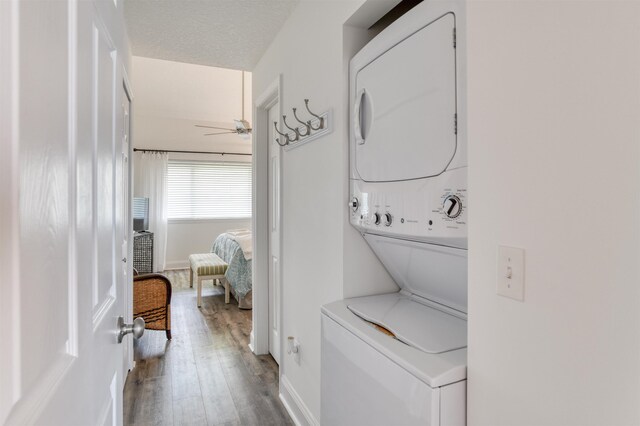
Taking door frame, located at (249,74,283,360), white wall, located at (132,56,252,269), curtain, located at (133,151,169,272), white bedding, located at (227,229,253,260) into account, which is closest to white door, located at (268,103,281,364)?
door frame, located at (249,74,283,360)

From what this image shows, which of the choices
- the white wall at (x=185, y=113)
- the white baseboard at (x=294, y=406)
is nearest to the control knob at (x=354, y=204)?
the white baseboard at (x=294, y=406)

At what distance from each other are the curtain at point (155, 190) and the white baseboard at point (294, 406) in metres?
4.90

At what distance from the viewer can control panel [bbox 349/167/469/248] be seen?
1.00m

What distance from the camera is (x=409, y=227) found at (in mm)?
1181

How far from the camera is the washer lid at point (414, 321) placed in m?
1.07

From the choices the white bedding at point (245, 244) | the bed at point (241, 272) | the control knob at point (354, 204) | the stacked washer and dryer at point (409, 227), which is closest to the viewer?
the stacked washer and dryer at point (409, 227)

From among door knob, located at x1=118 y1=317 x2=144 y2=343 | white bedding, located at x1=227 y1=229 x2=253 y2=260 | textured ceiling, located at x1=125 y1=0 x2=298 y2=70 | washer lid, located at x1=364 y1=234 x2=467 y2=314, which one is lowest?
white bedding, located at x1=227 y1=229 x2=253 y2=260

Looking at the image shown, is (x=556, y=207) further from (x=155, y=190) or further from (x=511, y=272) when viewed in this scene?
(x=155, y=190)

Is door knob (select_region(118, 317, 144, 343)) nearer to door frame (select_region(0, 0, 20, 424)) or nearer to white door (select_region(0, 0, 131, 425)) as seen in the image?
white door (select_region(0, 0, 131, 425))

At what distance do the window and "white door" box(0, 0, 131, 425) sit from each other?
6.35 metres

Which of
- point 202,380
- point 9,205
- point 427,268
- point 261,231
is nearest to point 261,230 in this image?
point 261,231

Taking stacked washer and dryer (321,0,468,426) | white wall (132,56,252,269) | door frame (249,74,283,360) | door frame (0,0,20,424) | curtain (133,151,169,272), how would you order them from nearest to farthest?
door frame (0,0,20,424) → stacked washer and dryer (321,0,468,426) → door frame (249,74,283,360) → white wall (132,56,252,269) → curtain (133,151,169,272)

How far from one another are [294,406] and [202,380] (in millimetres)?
802

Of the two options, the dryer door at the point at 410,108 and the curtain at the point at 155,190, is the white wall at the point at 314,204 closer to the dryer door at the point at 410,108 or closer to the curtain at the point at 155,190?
the dryer door at the point at 410,108
